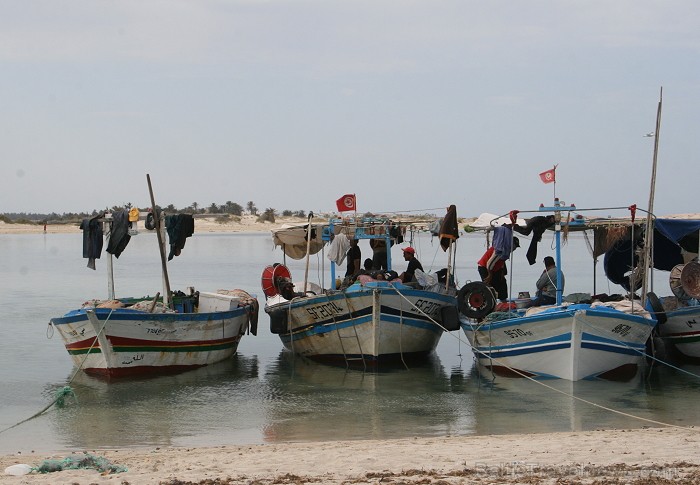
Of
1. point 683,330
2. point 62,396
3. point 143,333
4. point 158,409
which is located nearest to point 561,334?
point 683,330

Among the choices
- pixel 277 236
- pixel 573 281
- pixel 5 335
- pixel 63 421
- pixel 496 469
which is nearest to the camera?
pixel 496 469

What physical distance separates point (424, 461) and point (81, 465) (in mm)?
A: 3255

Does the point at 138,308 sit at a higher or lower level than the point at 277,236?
lower

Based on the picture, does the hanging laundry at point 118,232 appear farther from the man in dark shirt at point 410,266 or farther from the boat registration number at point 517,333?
the boat registration number at point 517,333

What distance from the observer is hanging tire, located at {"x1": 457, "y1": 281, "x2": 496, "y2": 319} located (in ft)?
49.5

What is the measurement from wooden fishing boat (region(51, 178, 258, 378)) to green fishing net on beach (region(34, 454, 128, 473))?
5752mm

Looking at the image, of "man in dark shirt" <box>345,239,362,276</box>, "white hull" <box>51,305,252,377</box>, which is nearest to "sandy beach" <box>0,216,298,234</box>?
"man in dark shirt" <box>345,239,362,276</box>

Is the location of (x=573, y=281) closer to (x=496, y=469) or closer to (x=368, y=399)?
(x=368, y=399)

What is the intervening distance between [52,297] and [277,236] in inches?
621

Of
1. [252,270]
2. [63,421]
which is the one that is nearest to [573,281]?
[252,270]

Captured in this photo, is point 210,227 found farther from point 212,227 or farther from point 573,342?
point 573,342

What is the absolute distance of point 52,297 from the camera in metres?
31.5

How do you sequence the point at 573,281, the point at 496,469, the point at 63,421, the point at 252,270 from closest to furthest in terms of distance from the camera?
the point at 496,469
the point at 63,421
the point at 573,281
the point at 252,270

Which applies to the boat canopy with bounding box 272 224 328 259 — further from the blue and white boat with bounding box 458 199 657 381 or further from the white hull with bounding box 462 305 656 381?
the white hull with bounding box 462 305 656 381
